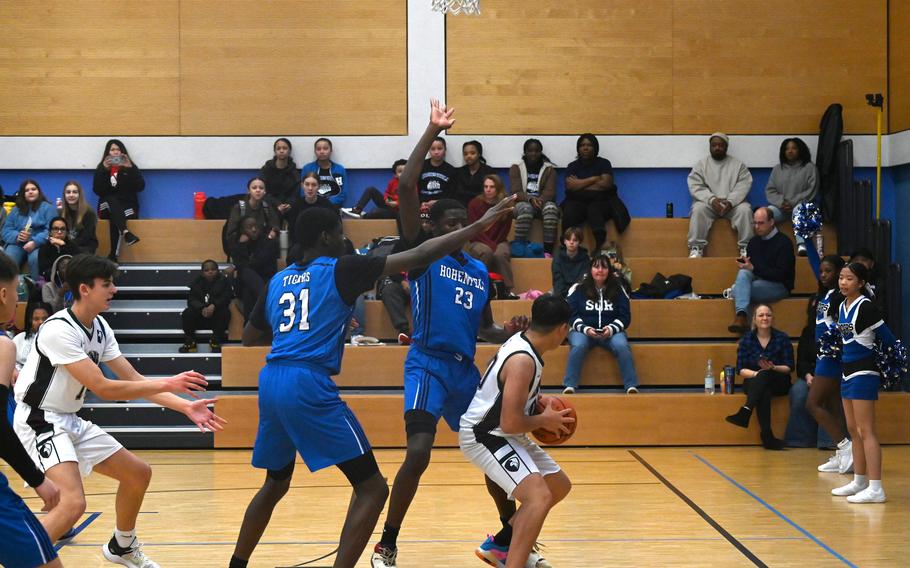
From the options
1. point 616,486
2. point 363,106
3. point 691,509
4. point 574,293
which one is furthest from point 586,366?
point 363,106

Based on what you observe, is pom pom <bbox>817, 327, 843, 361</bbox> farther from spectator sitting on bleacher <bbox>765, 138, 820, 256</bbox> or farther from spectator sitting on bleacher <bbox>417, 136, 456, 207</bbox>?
spectator sitting on bleacher <bbox>417, 136, 456, 207</bbox>

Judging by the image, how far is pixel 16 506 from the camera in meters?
3.38

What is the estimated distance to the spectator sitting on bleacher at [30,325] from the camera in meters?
9.71

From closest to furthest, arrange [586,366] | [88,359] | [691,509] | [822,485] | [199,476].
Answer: [88,359] < [691,509] < [822,485] < [199,476] < [586,366]

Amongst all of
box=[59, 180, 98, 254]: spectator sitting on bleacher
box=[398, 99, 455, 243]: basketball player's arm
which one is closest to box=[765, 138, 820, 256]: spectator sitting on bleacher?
box=[59, 180, 98, 254]: spectator sitting on bleacher

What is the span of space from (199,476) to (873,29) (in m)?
10.3

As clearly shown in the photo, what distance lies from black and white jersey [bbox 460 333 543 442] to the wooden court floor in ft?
3.84

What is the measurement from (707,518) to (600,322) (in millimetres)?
3793

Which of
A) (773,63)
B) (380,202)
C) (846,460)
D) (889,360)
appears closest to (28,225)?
(380,202)

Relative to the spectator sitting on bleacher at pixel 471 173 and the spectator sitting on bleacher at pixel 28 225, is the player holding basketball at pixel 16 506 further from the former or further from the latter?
the spectator sitting on bleacher at pixel 471 173

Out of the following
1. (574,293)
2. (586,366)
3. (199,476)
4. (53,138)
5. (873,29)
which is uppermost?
(873,29)

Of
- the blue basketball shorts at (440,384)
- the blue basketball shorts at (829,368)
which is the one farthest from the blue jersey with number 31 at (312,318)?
the blue basketball shorts at (829,368)

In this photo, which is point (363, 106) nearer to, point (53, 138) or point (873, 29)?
point (53, 138)

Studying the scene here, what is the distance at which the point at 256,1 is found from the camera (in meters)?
13.5
